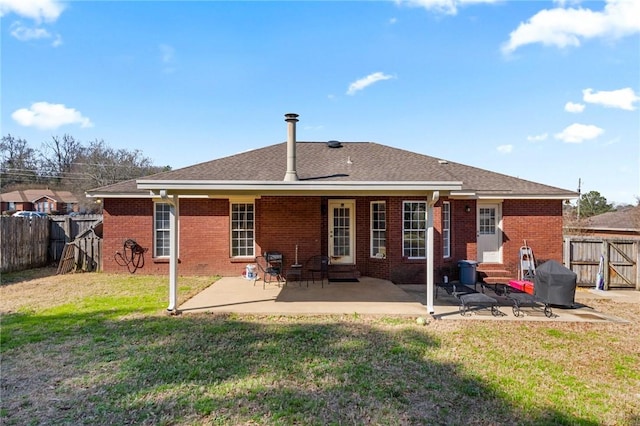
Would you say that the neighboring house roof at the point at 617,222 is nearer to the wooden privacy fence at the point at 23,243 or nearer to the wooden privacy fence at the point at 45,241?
the wooden privacy fence at the point at 45,241

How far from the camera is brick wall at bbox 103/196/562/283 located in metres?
11.1

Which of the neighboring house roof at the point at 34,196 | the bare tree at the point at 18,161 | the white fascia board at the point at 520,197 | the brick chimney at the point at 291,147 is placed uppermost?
the bare tree at the point at 18,161

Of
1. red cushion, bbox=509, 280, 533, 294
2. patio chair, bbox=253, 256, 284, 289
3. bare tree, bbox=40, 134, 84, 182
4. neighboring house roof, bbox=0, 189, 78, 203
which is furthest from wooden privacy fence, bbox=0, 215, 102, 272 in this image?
bare tree, bbox=40, 134, 84, 182

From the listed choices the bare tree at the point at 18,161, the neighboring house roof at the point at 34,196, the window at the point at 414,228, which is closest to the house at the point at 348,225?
the window at the point at 414,228

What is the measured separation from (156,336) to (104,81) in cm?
1343

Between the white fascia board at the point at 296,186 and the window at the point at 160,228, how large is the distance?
18.4 feet

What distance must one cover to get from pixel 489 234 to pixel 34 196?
61801mm

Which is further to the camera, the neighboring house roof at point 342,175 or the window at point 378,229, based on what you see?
the window at point 378,229

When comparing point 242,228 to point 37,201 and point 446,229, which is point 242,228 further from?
point 37,201

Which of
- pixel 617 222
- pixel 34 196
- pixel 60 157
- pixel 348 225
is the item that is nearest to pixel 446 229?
pixel 348 225

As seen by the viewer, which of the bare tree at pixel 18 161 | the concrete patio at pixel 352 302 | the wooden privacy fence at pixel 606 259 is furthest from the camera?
the bare tree at pixel 18 161

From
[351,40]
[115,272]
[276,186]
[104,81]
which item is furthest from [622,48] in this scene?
[104,81]

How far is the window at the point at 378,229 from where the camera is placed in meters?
11.3

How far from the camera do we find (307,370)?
470 cm
